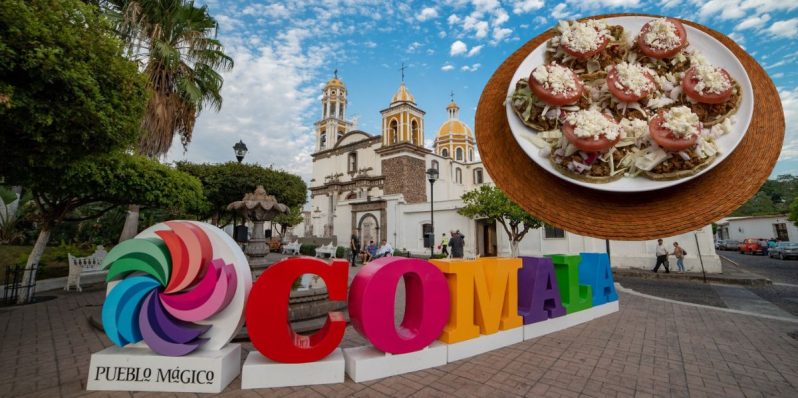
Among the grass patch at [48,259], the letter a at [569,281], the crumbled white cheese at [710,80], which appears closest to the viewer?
the crumbled white cheese at [710,80]

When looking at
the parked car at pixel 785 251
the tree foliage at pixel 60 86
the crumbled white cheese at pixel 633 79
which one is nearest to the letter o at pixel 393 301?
the crumbled white cheese at pixel 633 79

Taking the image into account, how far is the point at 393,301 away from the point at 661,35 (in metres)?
3.46

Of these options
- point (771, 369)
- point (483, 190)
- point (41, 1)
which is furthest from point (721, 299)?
point (41, 1)

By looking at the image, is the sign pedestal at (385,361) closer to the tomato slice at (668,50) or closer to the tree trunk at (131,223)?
the tomato slice at (668,50)

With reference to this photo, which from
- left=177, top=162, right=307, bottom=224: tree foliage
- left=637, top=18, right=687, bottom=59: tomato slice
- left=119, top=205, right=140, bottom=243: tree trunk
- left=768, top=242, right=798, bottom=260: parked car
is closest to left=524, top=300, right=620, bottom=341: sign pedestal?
left=637, top=18, right=687, bottom=59: tomato slice

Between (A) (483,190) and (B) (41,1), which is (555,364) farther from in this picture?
(A) (483,190)

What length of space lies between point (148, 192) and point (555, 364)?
432 inches

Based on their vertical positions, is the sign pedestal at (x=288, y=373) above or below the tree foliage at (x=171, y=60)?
below

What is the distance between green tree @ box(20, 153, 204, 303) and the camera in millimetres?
7758

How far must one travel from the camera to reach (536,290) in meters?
5.31

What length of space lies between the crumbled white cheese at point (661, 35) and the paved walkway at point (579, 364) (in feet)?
11.4

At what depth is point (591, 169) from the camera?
47.1 inches

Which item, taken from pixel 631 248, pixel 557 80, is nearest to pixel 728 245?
pixel 631 248

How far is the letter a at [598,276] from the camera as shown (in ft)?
21.3
